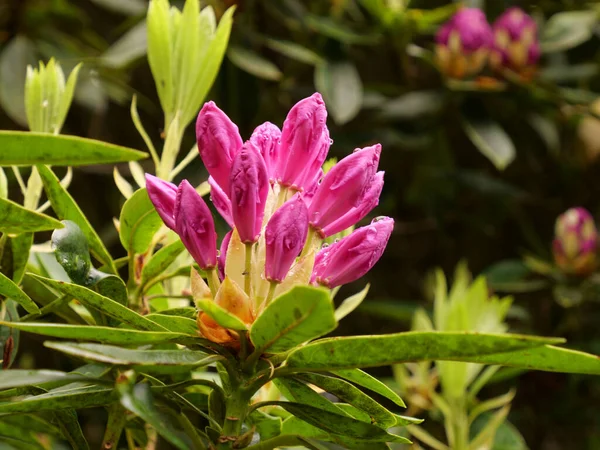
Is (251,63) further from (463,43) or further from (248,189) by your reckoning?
(248,189)

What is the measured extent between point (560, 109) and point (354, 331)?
0.77 meters

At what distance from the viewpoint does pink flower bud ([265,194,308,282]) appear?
42 cm

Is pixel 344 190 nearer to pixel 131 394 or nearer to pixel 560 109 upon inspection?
pixel 131 394

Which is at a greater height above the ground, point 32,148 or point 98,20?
point 98,20

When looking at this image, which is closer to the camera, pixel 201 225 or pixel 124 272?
pixel 201 225

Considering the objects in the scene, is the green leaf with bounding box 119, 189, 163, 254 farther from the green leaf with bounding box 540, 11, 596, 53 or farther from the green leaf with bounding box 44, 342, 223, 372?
the green leaf with bounding box 540, 11, 596, 53

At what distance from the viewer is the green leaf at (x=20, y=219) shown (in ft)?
1.19

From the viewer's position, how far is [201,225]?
1.41 ft

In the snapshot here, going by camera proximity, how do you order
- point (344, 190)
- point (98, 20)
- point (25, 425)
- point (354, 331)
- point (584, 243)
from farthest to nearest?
point (98, 20) < point (354, 331) < point (584, 243) < point (25, 425) < point (344, 190)

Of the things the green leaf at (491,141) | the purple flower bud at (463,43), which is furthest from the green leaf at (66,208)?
the purple flower bud at (463,43)

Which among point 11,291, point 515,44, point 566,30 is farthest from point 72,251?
point 566,30

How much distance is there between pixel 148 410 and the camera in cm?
37

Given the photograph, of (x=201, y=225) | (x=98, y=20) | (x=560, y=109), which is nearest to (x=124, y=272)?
(x=98, y=20)

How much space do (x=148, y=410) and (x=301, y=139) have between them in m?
0.19
